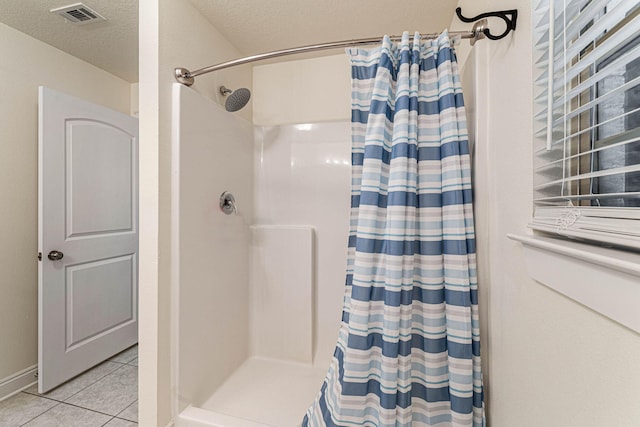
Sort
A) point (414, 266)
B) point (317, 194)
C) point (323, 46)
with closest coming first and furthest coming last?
point (414, 266) → point (323, 46) → point (317, 194)

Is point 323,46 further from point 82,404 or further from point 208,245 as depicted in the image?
point 82,404

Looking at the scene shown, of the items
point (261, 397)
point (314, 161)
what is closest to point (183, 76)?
point (314, 161)

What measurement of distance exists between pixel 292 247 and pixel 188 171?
0.79 metres

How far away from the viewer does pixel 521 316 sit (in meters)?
0.67

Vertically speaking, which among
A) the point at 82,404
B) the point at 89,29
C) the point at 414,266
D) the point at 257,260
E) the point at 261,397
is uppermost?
the point at 89,29

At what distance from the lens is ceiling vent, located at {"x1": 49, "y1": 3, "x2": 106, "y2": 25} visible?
1.48 m

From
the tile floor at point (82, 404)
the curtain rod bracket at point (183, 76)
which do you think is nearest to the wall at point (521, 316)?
the curtain rod bracket at point (183, 76)

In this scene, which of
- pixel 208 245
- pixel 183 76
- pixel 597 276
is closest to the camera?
pixel 597 276

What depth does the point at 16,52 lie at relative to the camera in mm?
1692

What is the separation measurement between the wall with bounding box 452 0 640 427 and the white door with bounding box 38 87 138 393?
238cm

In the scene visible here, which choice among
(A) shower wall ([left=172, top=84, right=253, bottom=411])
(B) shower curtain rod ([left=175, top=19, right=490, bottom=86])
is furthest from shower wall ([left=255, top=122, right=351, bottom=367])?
(B) shower curtain rod ([left=175, top=19, right=490, bottom=86])

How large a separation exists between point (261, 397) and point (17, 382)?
1582 millimetres

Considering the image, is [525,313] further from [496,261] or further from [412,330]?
[412,330]

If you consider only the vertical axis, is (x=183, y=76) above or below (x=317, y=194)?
above
